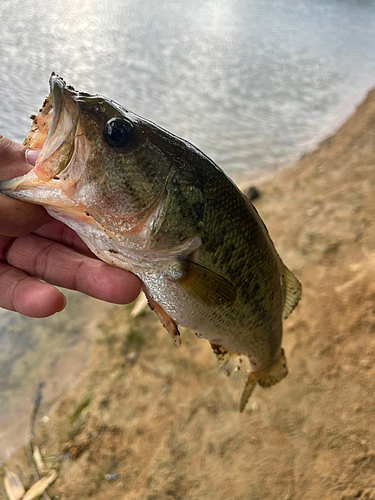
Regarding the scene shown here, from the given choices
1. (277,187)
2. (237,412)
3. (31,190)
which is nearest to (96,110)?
(31,190)

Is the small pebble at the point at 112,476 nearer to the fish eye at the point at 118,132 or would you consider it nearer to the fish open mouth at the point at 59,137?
the fish open mouth at the point at 59,137

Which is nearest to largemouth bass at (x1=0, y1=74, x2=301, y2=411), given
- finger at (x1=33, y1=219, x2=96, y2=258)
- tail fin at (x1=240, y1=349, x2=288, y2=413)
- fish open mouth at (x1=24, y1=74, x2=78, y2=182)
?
fish open mouth at (x1=24, y1=74, x2=78, y2=182)

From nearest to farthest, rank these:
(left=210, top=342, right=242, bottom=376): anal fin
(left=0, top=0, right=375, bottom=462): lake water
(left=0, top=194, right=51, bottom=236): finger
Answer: (left=0, top=194, right=51, bottom=236): finger
(left=210, top=342, right=242, bottom=376): anal fin
(left=0, top=0, right=375, bottom=462): lake water

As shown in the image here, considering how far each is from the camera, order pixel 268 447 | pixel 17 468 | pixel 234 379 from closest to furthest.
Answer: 1. pixel 268 447
2. pixel 17 468
3. pixel 234 379

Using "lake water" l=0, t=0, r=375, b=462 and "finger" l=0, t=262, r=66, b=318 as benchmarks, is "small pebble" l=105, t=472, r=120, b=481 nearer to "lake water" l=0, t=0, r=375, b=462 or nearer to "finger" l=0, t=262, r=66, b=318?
"lake water" l=0, t=0, r=375, b=462

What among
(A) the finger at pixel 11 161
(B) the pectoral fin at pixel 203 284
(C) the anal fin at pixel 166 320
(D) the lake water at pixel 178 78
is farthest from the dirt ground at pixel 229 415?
(A) the finger at pixel 11 161

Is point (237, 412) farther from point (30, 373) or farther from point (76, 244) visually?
point (30, 373)

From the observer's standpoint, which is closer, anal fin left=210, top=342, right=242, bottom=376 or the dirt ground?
anal fin left=210, top=342, right=242, bottom=376
